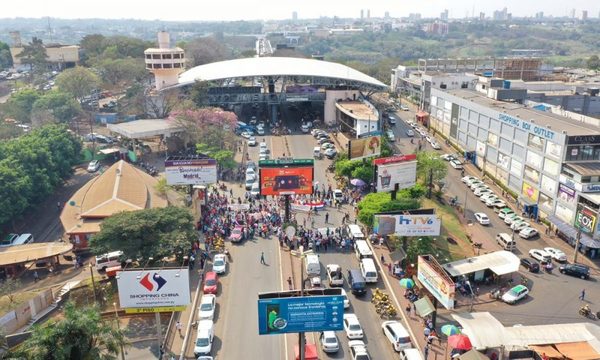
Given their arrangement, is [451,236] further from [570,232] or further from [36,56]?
[36,56]

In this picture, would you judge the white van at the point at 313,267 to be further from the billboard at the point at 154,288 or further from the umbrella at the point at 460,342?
the billboard at the point at 154,288

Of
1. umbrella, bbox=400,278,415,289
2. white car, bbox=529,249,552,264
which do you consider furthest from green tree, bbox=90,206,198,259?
white car, bbox=529,249,552,264

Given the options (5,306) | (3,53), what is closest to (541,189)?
(5,306)

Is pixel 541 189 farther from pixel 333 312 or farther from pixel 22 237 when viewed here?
pixel 22 237

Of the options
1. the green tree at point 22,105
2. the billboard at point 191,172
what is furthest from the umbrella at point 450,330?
the green tree at point 22,105

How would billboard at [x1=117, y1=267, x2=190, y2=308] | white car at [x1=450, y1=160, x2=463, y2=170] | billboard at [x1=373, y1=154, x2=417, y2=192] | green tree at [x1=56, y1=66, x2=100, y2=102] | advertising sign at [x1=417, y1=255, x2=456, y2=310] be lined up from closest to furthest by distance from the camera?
1. billboard at [x1=117, y1=267, x2=190, y2=308]
2. advertising sign at [x1=417, y1=255, x2=456, y2=310]
3. billboard at [x1=373, y1=154, x2=417, y2=192]
4. white car at [x1=450, y1=160, x2=463, y2=170]
5. green tree at [x1=56, y1=66, x2=100, y2=102]

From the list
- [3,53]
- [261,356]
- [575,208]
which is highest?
[3,53]

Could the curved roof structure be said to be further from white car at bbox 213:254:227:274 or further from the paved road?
white car at bbox 213:254:227:274
